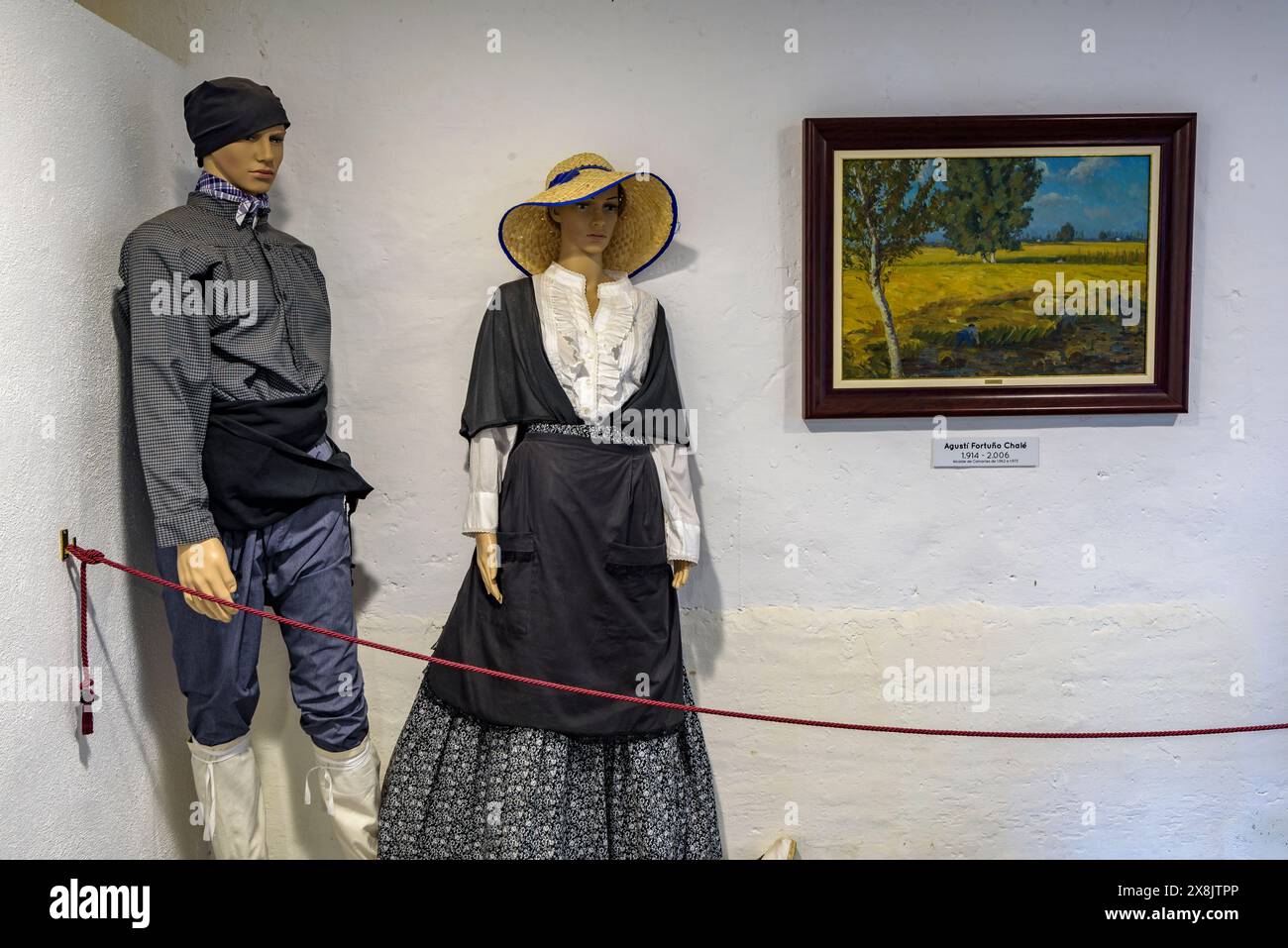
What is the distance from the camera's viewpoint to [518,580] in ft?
8.23

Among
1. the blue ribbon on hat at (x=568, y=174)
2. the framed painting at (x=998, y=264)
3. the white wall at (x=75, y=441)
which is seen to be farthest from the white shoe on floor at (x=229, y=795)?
the framed painting at (x=998, y=264)

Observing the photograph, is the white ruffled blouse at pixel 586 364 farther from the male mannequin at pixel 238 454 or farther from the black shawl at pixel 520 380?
the male mannequin at pixel 238 454

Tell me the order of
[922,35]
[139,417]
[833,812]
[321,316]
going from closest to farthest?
[139,417] → [321,316] → [922,35] → [833,812]

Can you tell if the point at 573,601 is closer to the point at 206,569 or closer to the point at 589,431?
the point at 589,431

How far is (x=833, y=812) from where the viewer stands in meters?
2.95

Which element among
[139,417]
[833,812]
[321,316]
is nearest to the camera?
[139,417]

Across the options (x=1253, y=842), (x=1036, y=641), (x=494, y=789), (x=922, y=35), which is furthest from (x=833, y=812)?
(x=922, y=35)

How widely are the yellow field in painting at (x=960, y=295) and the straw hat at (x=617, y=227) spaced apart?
1.77ft

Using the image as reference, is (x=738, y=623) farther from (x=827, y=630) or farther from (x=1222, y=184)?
(x=1222, y=184)

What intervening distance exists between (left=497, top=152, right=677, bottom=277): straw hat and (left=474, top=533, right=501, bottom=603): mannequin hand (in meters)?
0.72

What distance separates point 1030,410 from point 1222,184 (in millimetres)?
808

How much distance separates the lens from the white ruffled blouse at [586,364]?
253cm

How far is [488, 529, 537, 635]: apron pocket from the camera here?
2.50 meters

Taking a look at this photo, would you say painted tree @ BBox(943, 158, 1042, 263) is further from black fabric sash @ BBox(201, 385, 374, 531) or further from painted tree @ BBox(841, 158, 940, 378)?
black fabric sash @ BBox(201, 385, 374, 531)
